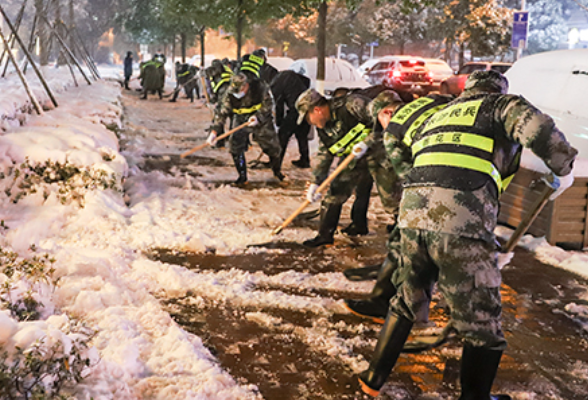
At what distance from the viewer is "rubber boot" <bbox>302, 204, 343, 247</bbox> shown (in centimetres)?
650

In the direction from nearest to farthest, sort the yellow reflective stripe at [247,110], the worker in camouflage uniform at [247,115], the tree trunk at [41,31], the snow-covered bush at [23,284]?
the snow-covered bush at [23,284] < the worker in camouflage uniform at [247,115] < the yellow reflective stripe at [247,110] < the tree trunk at [41,31]

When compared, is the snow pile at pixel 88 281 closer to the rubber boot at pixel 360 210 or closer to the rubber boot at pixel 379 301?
the rubber boot at pixel 379 301

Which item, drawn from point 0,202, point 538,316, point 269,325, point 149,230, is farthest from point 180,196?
point 538,316

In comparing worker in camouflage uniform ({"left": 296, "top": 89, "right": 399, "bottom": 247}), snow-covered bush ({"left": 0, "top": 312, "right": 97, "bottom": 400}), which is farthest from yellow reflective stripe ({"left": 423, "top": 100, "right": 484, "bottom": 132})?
worker in camouflage uniform ({"left": 296, "top": 89, "right": 399, "bottom": 247})

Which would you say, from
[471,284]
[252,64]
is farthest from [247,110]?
[471,284]

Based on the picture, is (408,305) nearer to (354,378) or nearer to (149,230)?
(354,378)

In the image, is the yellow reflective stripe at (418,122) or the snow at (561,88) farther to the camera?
the snow at (561,88)

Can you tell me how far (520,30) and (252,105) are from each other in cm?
1590

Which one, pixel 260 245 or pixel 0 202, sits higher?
pixel 0 202

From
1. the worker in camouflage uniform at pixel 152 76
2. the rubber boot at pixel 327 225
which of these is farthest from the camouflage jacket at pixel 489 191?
the worker in camouflage uniform at pixel 152 76

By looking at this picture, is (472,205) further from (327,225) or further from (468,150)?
(327,225)

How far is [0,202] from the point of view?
239 inches

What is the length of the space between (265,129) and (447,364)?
621cm

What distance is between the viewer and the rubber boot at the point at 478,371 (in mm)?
3176
